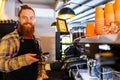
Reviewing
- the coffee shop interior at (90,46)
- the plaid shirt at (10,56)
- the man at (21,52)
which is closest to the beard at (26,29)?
the man at (21,52)

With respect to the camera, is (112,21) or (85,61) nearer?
(112,21)

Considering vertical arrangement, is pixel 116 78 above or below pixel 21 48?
below

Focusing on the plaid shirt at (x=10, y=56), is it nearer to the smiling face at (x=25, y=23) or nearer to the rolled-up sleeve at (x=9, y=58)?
the rolled-up sleeve at (x=9, y=58)

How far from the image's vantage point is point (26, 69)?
1.87m

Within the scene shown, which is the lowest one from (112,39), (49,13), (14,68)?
(14,68)

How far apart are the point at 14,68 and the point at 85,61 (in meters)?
0.65

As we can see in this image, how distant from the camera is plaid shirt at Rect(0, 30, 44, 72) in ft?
5.59

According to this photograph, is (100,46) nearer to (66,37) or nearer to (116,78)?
(116,78)

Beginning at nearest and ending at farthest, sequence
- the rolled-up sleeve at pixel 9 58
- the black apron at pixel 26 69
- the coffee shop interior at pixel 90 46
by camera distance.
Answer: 1. the coffee shop interior at pixel 90 46
2. the rolled-up sleeve at pixel 9 58
3. the black apron at pixel 26 69

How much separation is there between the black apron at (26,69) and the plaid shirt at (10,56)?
0.06m

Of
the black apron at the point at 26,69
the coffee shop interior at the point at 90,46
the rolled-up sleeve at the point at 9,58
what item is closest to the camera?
the coffee shop interior at the point at 90,46

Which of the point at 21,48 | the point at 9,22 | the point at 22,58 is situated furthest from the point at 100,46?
the point at 9,22

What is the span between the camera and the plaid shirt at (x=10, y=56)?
67.1 inches

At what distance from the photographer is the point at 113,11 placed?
1.06 meters
